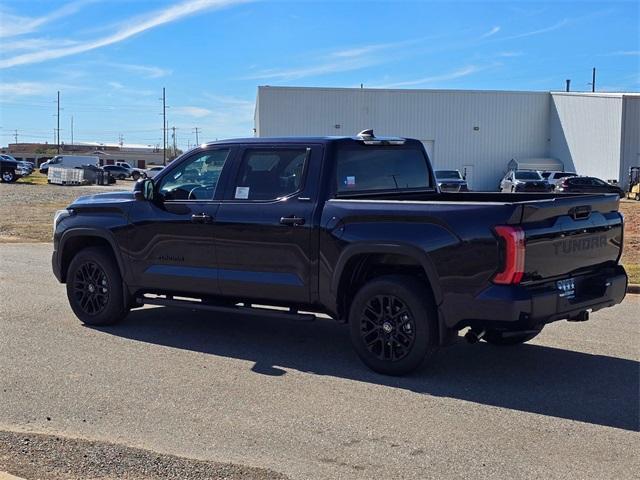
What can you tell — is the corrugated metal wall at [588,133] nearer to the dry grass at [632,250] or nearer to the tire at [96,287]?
the dry grass at [632,250]

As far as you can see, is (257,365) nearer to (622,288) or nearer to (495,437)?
(495,437)

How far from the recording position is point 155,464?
14.0 ft

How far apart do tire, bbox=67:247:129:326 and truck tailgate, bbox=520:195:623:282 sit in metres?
4.40

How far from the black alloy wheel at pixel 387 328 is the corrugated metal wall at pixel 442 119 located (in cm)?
4740

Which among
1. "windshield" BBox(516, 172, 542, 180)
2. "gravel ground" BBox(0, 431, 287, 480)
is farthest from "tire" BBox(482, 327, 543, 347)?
"windshield" BBox(516, 172, 542, 180)

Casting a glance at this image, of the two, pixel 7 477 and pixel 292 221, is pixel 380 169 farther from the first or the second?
pixel 7 477

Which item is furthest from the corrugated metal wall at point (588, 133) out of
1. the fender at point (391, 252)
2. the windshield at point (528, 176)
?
the fender at point (391, 252)

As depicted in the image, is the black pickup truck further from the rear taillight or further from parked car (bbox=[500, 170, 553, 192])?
parked car (bbox=[500, 170, 553, 192])

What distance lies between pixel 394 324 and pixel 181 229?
2.43m

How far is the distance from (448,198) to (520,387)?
2.43 m

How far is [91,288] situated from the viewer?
26.3 ft

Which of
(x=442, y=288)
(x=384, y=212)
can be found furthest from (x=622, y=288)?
(x=384, y=212)

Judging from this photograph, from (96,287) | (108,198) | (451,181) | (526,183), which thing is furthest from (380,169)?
(526,183)

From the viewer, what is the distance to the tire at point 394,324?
5.85 m
